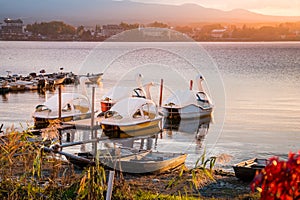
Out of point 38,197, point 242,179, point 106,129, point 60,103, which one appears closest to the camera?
point 38,197

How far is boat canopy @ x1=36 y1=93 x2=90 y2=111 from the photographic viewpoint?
2606 cm

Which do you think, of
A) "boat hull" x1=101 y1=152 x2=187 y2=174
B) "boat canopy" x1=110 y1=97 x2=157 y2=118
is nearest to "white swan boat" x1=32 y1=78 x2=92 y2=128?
"boat canopy" x1=110 y1=97 x2=157 y2=118

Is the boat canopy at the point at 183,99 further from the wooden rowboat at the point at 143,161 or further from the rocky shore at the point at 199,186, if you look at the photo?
the rocky shore at the point at 199,186

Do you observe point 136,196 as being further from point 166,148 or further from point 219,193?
point 166,148

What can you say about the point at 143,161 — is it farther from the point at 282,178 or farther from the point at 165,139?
the point at 282,178

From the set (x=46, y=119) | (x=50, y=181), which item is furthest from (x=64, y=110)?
(x=50, y=181)

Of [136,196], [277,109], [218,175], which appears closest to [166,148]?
[218,175]

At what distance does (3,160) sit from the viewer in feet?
24.8

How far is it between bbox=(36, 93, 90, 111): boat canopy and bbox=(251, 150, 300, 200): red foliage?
23.0 m

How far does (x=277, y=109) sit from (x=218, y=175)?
20.5m

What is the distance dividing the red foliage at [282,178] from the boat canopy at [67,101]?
75.4 ft

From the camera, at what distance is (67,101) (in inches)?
1037

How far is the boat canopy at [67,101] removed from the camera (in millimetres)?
26062

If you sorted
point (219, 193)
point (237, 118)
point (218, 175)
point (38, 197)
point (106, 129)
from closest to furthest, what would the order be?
point (38, 197)
point (219, 193)
point (218, 175)
point (106, 129)
point (237, 118)
